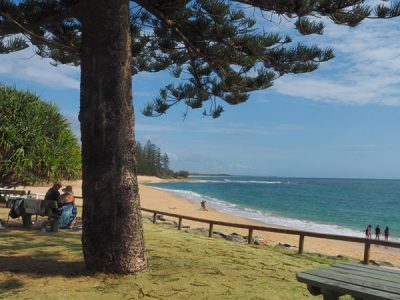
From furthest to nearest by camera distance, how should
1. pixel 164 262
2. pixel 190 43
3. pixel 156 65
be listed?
pixel 156 65 → pixel 190 43 → pixel 164 262

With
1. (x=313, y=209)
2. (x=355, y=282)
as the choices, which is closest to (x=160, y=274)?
(x=355, y=282)

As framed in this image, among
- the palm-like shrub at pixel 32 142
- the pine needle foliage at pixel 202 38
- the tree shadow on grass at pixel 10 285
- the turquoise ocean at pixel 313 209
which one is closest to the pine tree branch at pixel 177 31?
the pine needle foliage at pixel 202 38

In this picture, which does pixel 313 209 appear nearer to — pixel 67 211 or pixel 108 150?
pixel 67 211

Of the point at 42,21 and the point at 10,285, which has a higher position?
the point at 42,21

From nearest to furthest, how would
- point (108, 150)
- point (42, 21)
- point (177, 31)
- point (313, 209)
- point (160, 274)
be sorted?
point (108, 150), point (160, 274), point (42, 21), point (177, 31), point (313, 209)

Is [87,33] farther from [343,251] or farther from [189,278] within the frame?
[343,251]

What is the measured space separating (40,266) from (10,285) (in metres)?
0.86

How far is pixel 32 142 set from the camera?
51.7ft

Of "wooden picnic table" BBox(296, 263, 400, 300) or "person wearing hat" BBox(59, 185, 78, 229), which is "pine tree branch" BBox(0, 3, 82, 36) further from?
"wooden picnic table" BBox(296, 263, 400, 300)

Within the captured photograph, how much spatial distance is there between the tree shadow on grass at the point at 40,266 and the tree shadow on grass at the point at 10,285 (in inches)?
11.7

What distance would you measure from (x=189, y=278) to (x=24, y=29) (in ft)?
14.1

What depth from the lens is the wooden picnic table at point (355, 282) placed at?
324cm

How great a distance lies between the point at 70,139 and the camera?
17438 mm

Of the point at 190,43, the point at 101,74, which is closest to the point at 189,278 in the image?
the point at 101,74
